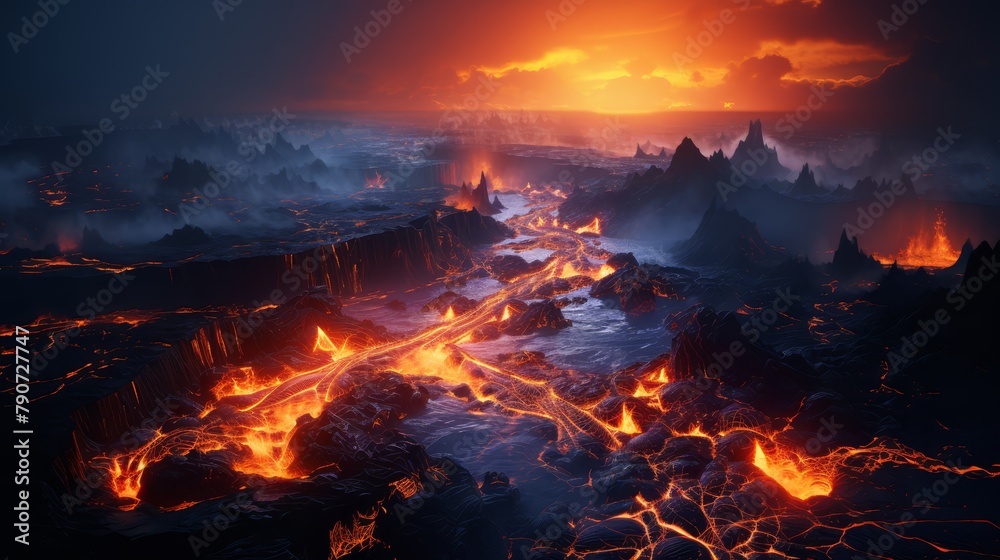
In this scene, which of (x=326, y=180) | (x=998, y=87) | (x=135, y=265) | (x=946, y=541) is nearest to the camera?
(x=946, y=541)

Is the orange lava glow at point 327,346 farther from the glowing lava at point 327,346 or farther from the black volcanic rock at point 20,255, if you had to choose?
the black volcanic rock at point 20,255

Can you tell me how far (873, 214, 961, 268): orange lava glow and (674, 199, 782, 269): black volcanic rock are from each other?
10.9 metres

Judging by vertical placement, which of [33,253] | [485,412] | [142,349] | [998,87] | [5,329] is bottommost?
[485,412]

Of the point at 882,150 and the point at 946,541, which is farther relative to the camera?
the point at 882,150

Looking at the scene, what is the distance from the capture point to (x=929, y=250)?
3984 centimetres

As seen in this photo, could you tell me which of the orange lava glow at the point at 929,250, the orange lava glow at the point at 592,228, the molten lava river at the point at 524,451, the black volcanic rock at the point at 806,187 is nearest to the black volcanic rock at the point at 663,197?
the orange lava glow at the point at 592,228

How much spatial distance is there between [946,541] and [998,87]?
243 ft

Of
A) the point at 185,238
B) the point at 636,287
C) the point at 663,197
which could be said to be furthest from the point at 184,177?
the point at 663,197

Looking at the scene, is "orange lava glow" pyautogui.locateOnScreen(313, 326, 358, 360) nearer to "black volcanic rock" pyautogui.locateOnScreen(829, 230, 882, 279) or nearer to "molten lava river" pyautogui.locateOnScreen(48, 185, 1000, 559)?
"molten lava river" pyautogui.locateOnScreen(48, 185, 1000, 559)

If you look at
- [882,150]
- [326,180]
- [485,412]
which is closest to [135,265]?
[485,412]

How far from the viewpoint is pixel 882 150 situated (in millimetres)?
63781

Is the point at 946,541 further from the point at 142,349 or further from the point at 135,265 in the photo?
the point at 135,265

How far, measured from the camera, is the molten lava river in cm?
1243

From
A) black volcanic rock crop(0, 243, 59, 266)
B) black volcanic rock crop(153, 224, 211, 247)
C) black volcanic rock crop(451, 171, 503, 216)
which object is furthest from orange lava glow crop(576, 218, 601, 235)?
black volcanic rock crop(0, 243, 59, 266)
